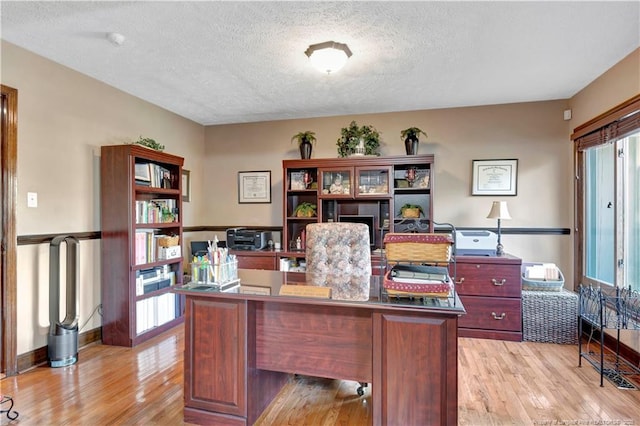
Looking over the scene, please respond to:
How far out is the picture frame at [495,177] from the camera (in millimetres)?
3902

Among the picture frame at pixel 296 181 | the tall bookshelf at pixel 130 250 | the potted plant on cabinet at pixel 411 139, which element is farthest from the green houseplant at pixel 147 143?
the potted plant on cabinet at pixel 411 139

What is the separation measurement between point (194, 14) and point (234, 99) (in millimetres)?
1656

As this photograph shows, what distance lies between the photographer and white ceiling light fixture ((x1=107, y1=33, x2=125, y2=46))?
2.38 m

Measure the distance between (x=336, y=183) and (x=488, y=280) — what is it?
75.6 inches

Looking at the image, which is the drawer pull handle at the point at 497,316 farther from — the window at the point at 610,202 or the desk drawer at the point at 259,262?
the desk drawer at the point at 259,262

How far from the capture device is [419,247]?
1748 mm

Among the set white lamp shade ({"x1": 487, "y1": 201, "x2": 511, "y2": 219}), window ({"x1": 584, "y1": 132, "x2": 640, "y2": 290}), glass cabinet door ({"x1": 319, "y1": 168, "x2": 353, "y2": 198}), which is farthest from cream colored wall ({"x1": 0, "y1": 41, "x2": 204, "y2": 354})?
window ({"x1": 584, "y1": 132, "x2": 640, "y2": 290})

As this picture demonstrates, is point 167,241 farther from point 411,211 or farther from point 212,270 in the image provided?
point 411,211

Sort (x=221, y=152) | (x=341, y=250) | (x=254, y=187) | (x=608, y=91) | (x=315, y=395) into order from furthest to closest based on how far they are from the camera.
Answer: (x=221, y=152), (x=254, y=187), (x=608, y=91), (x=341, y=250), (x=315, y=395)

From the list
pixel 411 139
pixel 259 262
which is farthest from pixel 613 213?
pixel 259 262

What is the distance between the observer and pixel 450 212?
4078 millimetres

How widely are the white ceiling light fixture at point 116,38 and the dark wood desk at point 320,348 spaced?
186 cm

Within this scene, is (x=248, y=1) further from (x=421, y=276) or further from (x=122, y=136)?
(x=122, y=136)

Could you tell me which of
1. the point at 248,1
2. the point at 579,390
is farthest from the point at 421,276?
the point at 248,1
